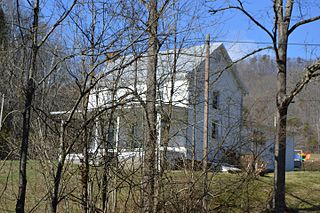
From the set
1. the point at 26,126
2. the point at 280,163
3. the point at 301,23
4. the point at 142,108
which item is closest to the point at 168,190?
the point at 142,108

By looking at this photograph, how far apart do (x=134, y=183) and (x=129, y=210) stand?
1.96 feet

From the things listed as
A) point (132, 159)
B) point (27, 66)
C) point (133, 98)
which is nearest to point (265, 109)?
point (132, 159)

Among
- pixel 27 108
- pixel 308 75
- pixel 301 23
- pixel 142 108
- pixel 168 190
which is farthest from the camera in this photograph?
pixel 301 23

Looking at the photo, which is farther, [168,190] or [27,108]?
[168,190]

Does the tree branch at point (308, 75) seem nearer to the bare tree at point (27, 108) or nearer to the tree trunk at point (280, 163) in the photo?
the tree trunk at point (280, 163)

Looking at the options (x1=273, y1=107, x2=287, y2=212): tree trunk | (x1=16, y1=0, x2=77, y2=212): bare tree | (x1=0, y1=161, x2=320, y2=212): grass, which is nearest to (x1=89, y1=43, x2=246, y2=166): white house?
(x1=0, y1=161, x2=320, y2=212): grass

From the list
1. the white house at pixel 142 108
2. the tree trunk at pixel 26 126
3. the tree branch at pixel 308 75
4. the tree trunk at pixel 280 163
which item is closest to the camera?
the tree trunk at pixel 26 126

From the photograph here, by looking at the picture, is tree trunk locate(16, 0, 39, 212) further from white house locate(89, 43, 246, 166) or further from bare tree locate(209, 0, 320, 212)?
bare tree locate(209, 0, 320, 212)

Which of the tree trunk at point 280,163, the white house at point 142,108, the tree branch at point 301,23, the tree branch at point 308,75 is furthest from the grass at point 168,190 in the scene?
the tree branch at point 301,23

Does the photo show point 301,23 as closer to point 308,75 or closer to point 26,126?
point 308,75

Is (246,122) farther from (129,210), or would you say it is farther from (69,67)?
(69,67)

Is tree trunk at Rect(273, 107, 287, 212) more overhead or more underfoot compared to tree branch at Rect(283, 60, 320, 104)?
more underfoot

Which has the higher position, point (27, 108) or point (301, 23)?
point (301, 23)

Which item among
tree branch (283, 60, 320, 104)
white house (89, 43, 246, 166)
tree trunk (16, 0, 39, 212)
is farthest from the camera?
tree branch (283, 60, 320, 104)
